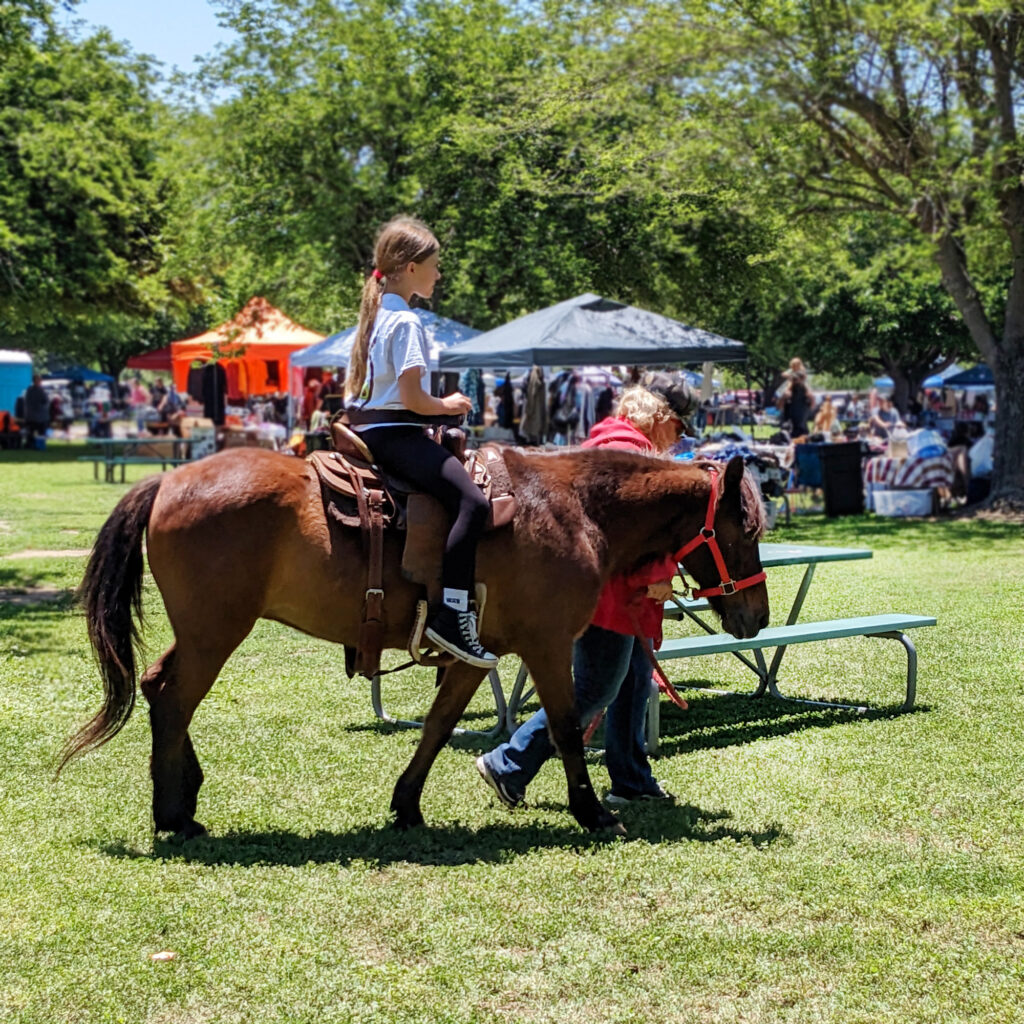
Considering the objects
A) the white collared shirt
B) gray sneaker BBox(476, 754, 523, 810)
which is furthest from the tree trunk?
the white collared shirt

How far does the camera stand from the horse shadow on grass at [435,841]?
→ 17.0ft

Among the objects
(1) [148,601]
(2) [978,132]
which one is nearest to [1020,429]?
(2) [978,132]

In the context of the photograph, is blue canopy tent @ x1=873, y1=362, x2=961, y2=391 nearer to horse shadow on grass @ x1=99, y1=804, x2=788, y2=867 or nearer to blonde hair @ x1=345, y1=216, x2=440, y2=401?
horse shadow on grass @ x1=99, y1=804, x2=788, y2=867

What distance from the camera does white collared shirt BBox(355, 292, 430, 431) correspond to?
205 inches

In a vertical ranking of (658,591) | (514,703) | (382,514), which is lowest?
(514,703)

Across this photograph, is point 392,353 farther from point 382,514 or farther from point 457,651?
point 457,651

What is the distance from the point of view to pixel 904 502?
19.5 metres

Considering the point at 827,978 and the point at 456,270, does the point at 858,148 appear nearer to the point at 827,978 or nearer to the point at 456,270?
the point at 456,270

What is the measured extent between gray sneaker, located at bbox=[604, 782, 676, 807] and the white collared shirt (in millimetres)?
2107

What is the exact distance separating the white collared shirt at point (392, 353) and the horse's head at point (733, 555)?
141 centimetres

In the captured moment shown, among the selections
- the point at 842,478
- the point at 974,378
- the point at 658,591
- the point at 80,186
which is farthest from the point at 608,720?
the point at 974,378

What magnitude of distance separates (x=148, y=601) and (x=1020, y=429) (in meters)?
12.8

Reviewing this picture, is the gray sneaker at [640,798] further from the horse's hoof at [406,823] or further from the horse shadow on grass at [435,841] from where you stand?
the horse's hoof at [406,823]

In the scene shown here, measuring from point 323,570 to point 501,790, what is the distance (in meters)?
1.34
